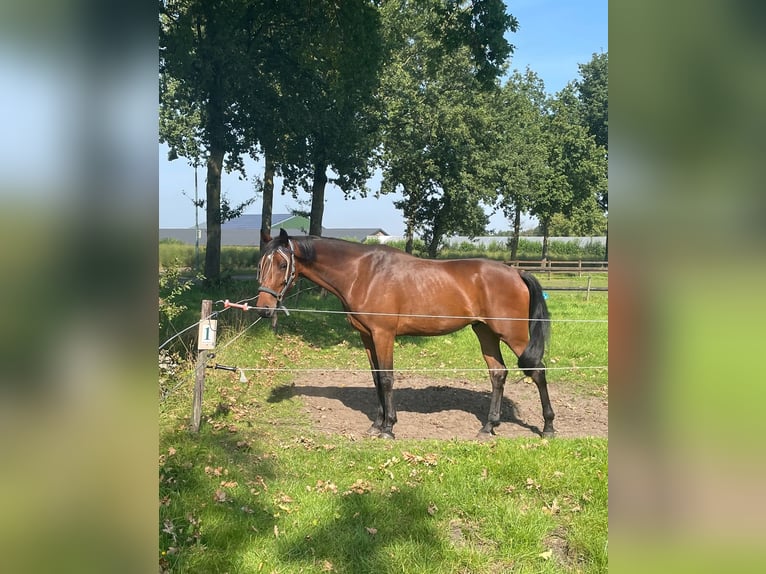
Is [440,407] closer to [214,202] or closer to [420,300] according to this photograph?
[420,300]

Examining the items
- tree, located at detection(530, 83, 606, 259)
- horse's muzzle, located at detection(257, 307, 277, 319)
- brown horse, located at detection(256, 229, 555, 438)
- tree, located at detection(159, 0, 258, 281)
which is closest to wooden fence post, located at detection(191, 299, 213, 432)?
horse's muzzle, located at detection(257, 307, 277, 319)

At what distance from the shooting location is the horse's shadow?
21.0ft

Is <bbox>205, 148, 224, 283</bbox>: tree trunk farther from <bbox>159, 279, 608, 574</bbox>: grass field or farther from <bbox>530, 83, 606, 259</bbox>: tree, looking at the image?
<bbox>530, 83, 606, 259</bbox>: tree

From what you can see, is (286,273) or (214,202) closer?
(286,273)

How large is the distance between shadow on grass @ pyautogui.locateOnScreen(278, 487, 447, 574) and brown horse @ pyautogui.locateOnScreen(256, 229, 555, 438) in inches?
71.7

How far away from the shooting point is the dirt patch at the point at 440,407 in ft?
18.6

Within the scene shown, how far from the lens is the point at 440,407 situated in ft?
21.7

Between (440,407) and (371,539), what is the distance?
3.51 meters

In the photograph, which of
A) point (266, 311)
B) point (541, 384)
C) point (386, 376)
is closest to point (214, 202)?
point (266, 311)

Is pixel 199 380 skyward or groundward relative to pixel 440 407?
skyward
